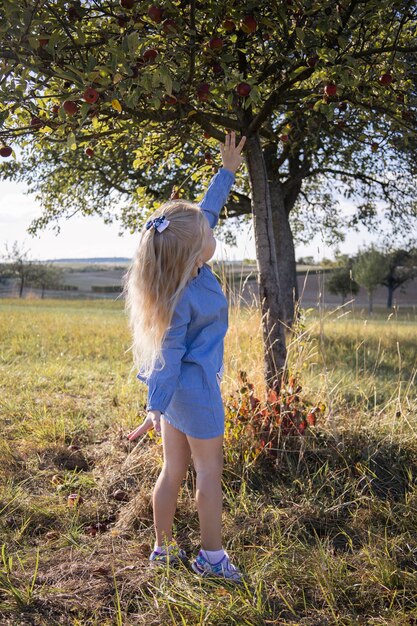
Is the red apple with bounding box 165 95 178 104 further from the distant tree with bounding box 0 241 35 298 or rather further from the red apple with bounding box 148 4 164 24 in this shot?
the distant tree with bounding box 0 241 35 298

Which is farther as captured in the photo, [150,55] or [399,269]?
[399,269]

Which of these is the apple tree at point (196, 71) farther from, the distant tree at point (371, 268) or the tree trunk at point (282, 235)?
the distant tree at point (371, 268)

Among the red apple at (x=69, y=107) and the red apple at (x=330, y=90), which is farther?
the red apple at (x=330, y=90)

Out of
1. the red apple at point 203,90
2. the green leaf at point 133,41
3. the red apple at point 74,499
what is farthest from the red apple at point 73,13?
the red apple at point 74,499

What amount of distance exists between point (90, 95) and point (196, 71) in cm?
104

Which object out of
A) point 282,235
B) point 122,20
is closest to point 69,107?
point 122,20

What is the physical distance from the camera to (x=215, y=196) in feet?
9.84

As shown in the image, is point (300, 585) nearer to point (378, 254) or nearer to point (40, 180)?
point (40, 180)

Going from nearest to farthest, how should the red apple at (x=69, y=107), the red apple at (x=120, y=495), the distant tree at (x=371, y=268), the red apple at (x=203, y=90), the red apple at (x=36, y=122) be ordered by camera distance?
the red apple at (x=69, y=107), the red apple at (x=203, y=90), the red apple at (x=36, y=122), the red apple at (x=120, y=495), the distant tree at (x=371, y=268)

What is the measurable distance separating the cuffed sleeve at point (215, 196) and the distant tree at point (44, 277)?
48.7 m

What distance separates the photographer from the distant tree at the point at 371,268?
3991cm

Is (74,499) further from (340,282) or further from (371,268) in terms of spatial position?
(340,282)

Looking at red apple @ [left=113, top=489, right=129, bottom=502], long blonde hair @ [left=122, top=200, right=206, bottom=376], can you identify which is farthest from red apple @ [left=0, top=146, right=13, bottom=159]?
red apple @ [left=113, top=489, right=129, bottom=502]

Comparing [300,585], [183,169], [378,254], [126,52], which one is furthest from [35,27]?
[378,254]
